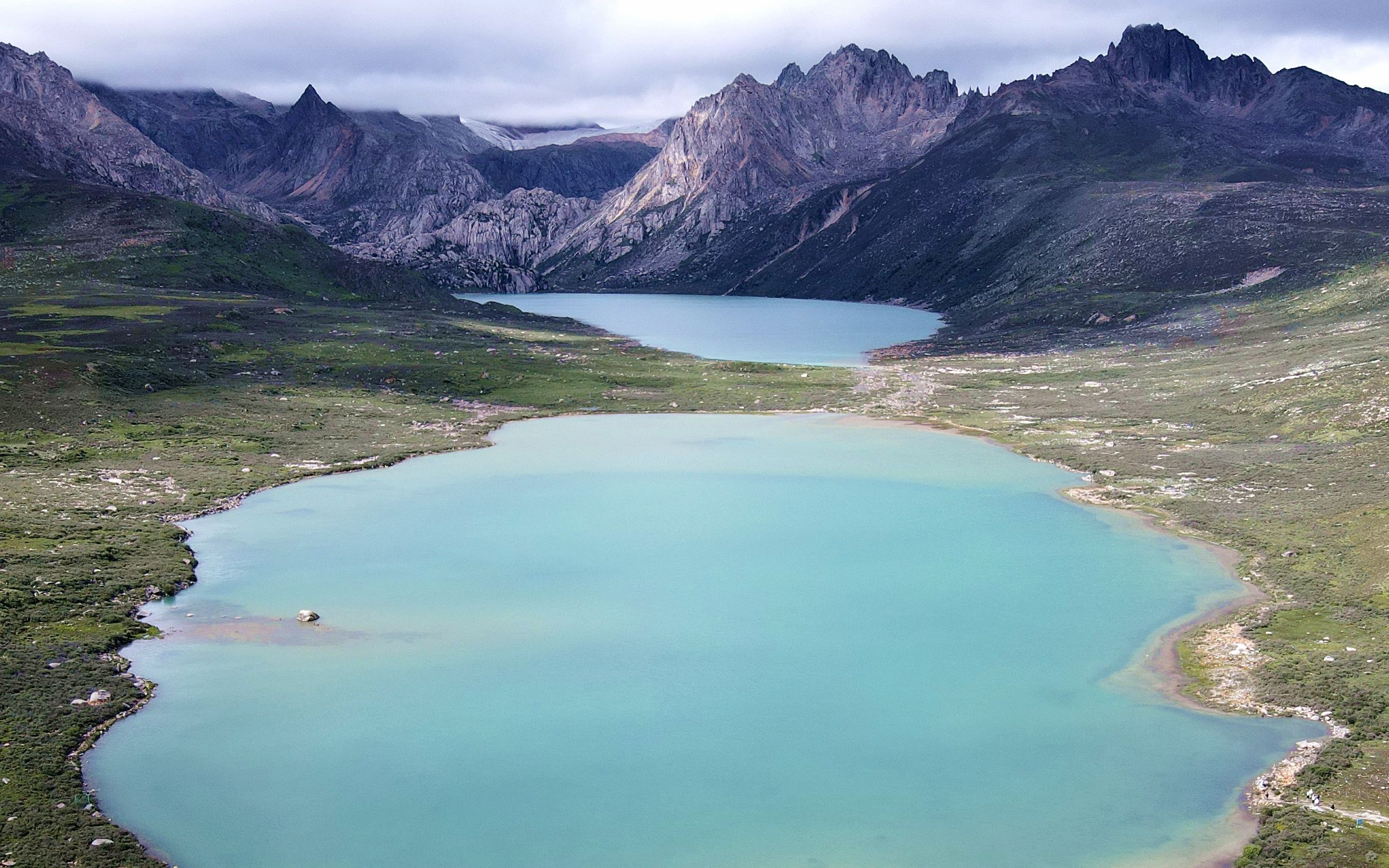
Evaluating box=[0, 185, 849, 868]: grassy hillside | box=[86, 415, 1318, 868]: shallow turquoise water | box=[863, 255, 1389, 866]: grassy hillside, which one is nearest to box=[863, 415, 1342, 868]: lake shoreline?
box=[863, 255, 1389, 866]: grassy hillside

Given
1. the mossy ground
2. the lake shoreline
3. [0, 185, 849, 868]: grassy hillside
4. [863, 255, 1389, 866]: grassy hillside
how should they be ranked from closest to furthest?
the lake shoreline < [863, 255, 1389, 866]: grassy hillside < the mossy ground < [0, 185, 849, 868]: grassy hillside

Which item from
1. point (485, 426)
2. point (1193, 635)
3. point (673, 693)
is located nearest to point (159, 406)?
point (485, 426)

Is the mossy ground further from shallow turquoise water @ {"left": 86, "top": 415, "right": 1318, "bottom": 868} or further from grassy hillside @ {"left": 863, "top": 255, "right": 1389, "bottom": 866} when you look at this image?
shallow turquoise water @ {"left": 86, "top": 415, "right": 1318, "bottom": 868}

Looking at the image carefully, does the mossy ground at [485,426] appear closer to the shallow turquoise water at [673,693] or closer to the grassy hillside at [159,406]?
A: the grassy hillside at [159,406]

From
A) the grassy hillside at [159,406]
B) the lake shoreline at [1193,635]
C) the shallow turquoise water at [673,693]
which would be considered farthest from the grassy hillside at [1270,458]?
the grassy hillside at [159,406]

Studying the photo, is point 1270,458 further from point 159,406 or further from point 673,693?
point 159,406

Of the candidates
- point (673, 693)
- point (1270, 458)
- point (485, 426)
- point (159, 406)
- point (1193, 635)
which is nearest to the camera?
point (673, 693)

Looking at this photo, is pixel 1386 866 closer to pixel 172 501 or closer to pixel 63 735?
pixel 63 735

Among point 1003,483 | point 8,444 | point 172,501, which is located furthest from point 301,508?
point 1003,483
